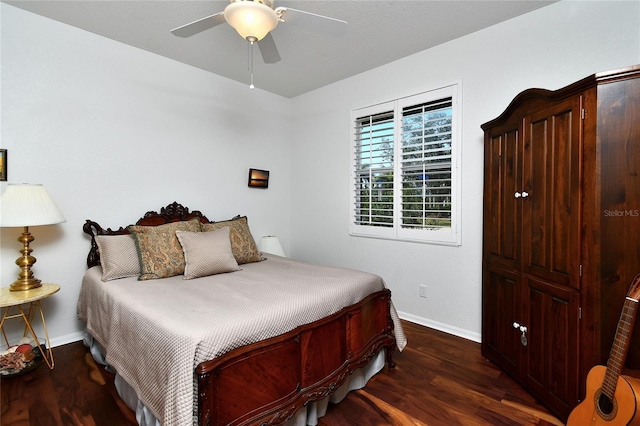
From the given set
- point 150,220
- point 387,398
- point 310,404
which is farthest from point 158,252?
point 387,398

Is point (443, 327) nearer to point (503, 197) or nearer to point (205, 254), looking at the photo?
point (503, 197)

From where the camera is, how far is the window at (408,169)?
2.92m

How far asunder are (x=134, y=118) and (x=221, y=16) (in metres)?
1.78

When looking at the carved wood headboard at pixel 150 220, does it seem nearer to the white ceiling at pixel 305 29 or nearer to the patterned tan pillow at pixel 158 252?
the patterned tan pillow at pixel 158 252

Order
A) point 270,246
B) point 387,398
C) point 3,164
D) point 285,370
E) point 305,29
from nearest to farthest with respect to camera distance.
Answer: point 285,370 < point 387,398 < point 3,164 < point 305,29 < point 270,246

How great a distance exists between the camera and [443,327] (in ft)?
9.82

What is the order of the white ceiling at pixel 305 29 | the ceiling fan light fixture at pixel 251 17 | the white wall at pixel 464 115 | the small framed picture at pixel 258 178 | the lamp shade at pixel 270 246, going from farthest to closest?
the small framed picture at pixel 258 178 < the lamp shade at pixel 270 246 < the white ceiling at pixel 305 29 < the white wall at pixel 464 115 < the ceiling fan light fixture at pixel 251 17

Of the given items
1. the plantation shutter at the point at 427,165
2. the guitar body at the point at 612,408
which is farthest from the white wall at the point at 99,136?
the guitar body at the point at 612,408

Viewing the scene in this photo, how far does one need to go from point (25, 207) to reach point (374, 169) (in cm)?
306

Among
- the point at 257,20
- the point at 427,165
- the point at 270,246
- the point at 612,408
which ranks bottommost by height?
the point at 612,408

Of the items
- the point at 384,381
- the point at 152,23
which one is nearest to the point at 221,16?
the point at 152,23

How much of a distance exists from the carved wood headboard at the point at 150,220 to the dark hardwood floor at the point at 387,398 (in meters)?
0.85

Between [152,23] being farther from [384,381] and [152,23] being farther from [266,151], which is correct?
[384,381]

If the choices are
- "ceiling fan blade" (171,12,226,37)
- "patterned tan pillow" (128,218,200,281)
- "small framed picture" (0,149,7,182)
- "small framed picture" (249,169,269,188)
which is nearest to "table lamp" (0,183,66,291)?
"small framed picture" (0,149,7,182)
